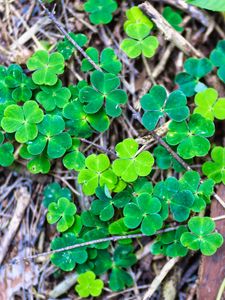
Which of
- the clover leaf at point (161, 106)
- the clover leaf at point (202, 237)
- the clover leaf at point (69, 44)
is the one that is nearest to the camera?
the clover leaf at point (202, 237)

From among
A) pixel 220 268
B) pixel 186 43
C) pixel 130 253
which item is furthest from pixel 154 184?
pixel 186 43

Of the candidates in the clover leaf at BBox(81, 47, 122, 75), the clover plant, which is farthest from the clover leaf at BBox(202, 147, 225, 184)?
the clover leaf at BBox(81, 47, 122, 75)

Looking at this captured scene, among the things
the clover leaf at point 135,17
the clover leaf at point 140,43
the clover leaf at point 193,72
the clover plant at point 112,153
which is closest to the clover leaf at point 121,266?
the clover plant at point 112,153

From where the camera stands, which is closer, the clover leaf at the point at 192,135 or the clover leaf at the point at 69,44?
the clover leaf at the point at 192,135

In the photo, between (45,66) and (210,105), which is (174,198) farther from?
(45,66)

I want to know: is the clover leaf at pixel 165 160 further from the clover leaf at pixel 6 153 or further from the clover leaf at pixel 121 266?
the clover leaf at pixel 6 153
